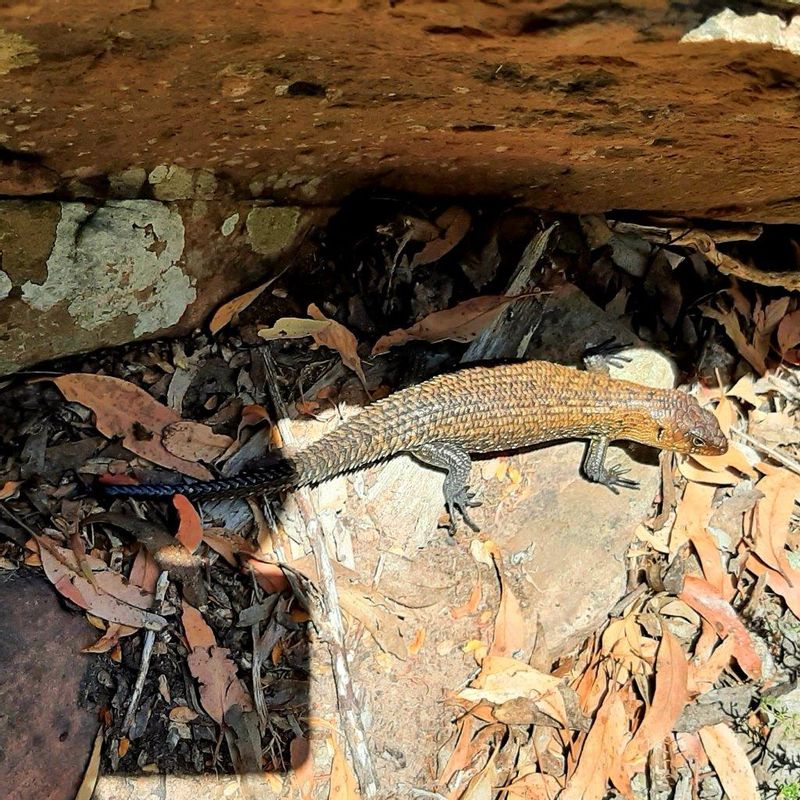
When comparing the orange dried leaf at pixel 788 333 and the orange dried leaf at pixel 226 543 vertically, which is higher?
the orange dried leaf at pixel 788 333

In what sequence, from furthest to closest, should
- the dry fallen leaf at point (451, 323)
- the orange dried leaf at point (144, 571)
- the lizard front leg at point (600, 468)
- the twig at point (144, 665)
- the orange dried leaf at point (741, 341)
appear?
1. the orange dried leaf at point (741, 341)
2. the lizard front leg at point (600, 468)
3. the dry fallen leaf at point (451, 323)
4. the orange dried leaf at point (144, 571)
5. the twig at point (144, 665)

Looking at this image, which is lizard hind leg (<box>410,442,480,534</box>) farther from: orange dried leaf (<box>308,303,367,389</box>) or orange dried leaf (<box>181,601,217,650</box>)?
orange dried leaf (<box>181,601,217,650</box>)

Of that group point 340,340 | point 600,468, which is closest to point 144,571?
point 340,340

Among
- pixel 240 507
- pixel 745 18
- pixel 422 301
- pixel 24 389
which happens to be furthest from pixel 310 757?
pixel 745 18

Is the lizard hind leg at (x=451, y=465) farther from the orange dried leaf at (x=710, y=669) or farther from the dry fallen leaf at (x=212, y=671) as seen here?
the orange dried leaf at (x=710, y=669)

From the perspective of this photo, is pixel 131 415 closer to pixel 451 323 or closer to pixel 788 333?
pixel 451 323

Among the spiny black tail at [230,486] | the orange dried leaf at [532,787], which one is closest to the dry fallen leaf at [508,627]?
the orange dried leaf at [532,787]
